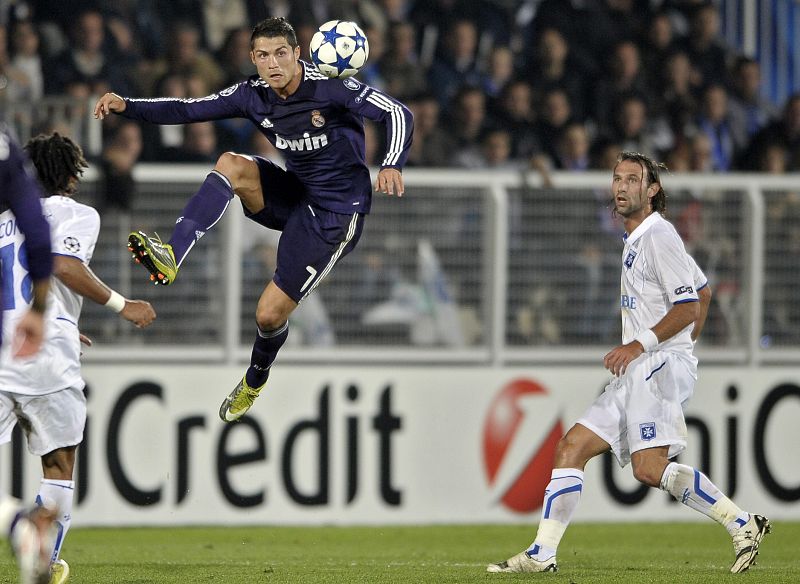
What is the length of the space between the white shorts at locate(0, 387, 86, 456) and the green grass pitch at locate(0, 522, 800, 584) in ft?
3.33

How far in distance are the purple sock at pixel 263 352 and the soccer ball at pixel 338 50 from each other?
59.4 inches

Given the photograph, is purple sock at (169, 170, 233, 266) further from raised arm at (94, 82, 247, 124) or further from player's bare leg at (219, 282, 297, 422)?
player's bare leg at (219, 282, 297, 422)

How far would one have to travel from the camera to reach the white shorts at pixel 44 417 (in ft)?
21.4

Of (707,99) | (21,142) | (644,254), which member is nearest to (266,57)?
(644,254)

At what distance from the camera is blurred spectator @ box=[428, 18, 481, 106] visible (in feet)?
44.0

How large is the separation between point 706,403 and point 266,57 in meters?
5.77

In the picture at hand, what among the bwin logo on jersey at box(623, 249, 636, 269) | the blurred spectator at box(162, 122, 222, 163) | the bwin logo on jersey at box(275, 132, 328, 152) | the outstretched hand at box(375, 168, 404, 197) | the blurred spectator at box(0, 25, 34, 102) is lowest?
the bwin logo on jersey at box(623, 249, 636, 269)

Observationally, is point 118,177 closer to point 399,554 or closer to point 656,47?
point 399,554

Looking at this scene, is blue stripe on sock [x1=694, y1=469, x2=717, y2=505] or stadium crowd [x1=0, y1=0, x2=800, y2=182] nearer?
blue stripe on sock [x1=694, y1=469, x2=717, y2=505]

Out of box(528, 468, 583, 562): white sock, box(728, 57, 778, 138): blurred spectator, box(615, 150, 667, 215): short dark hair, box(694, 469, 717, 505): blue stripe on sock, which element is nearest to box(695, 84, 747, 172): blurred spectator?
box(728, 57, 778, 138): blurred spectator

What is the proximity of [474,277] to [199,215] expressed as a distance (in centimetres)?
454

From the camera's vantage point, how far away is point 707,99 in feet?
46.3

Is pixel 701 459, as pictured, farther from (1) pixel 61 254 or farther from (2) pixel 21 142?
(1) pixel 61 254

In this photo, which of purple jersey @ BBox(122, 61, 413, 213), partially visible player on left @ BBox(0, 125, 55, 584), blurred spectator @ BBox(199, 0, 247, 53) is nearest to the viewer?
partially visible player on left @ BBox(0, 125, 55, 584)
